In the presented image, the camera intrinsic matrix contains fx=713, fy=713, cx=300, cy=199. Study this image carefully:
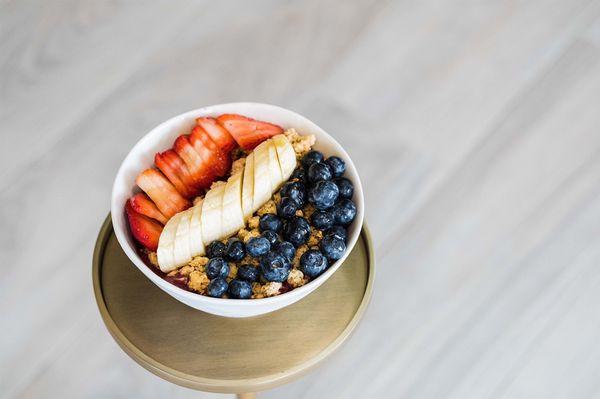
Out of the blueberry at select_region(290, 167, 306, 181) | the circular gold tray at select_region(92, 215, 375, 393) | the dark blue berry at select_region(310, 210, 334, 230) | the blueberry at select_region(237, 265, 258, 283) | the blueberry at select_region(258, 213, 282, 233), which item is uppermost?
the blueberry at select_region(290, 167, 306, 181)

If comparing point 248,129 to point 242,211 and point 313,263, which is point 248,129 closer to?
point 242,211

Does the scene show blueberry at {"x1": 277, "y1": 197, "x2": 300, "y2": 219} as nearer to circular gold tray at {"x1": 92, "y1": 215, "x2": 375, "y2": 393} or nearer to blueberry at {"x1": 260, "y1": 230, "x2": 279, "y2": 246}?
blueberry at {"x1": 260, "y1": 230, "x2": 279, "y2": 246}

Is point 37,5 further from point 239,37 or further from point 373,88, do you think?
point 373,88

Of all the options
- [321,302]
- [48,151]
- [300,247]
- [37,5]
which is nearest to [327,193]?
[300,247]

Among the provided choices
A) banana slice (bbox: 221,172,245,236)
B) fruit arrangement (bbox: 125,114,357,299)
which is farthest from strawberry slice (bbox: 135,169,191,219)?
banana slice (bbox: 221,172,245,236)

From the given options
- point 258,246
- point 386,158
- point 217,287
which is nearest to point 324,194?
point 258,246
